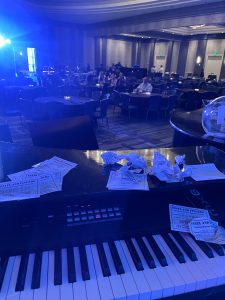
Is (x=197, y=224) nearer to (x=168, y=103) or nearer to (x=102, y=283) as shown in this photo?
(x=102, y=283)

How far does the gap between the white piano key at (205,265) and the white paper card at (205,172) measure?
297 mm

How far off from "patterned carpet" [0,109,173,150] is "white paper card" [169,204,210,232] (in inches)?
140

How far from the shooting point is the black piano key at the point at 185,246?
0.95 meters

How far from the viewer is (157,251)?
3.16ft

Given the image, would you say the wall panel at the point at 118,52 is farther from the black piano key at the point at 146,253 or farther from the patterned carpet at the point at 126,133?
the black piano key at the point at 146,253

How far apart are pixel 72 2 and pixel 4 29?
571 centimetres

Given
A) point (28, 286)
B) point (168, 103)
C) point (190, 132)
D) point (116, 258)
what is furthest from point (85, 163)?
point (168, 103)

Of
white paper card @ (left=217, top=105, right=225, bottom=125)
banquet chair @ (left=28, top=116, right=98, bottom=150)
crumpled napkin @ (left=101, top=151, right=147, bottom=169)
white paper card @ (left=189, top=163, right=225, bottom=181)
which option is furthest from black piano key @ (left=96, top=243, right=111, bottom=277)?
white paper card @ (left=217, top=105, right=225, bottom=125)

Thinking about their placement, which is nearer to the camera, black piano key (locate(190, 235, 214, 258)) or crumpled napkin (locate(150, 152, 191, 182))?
black piano key (locate(190, 235, 214, 258))

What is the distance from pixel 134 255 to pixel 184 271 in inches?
7.6

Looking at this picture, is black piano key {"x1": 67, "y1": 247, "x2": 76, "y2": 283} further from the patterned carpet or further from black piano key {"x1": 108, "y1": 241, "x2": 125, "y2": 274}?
the patterned carpet

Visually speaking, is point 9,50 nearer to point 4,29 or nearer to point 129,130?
point 4,29

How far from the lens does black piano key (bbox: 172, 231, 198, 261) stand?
953 millimetres

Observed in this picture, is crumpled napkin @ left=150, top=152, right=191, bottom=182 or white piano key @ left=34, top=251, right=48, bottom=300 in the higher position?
crumpled napkin @ left=150, top=152, right=191, bottom=182
